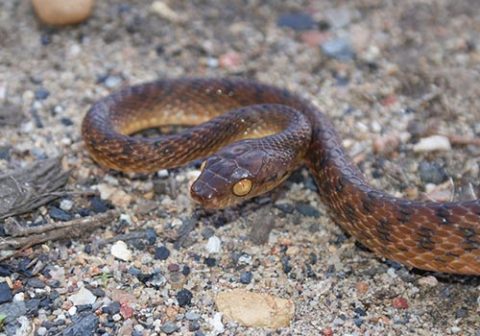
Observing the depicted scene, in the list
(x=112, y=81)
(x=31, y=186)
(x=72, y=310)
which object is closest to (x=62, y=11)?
(x=112, y=81)

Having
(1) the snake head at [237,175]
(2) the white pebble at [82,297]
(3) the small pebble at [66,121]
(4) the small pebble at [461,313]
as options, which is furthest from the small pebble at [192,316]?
(3) the small pebble at [66,121]

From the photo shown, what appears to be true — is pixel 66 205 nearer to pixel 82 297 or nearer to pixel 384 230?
pixel 82 297

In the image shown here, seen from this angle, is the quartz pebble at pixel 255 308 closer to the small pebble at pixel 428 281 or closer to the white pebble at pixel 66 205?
the small pebble at pixel 428 281

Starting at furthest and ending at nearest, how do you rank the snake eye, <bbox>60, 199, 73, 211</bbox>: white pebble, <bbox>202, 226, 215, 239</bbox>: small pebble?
<bbox>60, 199, 73, 211</bbox>: white pebble → <bbox>202, 226, 215, 239</bbox>: small pebble → the snake eye

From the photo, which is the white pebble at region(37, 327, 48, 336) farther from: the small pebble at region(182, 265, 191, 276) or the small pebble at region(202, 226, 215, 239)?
the small pebble at region(202, 226, 215, 239)

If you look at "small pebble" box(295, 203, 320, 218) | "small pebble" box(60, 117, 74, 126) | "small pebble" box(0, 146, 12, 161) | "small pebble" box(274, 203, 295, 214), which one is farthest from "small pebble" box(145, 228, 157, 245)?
"small pebble" box(60, 117, 74, 126)

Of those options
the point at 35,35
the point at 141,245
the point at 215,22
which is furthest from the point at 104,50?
the point at 141,245
